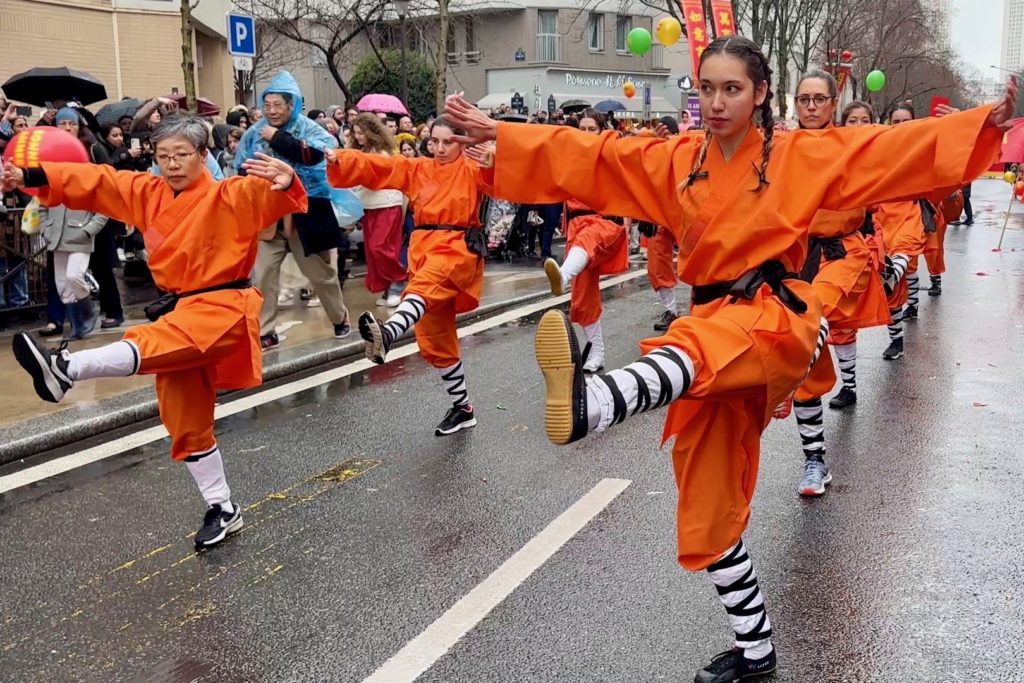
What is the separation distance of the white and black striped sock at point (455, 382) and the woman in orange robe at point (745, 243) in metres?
3.25

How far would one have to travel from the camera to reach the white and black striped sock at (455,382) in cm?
679

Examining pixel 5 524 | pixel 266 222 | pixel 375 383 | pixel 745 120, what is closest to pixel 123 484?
pixel 5 524

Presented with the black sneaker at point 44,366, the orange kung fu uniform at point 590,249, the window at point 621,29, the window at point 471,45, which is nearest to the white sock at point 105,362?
the black sneaker at point 44,366

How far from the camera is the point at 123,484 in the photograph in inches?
227

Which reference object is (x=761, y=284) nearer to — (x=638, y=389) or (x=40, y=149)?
(x=638, y=389)

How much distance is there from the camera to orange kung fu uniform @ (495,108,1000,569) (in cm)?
331

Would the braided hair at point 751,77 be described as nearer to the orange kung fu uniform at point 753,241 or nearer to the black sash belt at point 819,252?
the orange kung fu uniform at point 753,241

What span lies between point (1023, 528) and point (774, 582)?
137 centimetres

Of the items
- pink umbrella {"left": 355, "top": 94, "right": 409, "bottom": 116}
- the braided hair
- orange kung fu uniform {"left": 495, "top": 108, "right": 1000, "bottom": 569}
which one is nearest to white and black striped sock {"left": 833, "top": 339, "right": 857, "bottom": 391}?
orange kung fu uniform {"left": 495, "top": 108, "right": 1000, "bottom": 569}

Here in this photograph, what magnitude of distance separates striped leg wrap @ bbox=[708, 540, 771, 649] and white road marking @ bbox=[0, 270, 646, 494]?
3982 millimetres

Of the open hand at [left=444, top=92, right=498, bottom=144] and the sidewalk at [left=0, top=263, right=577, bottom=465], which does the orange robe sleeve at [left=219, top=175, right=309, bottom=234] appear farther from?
the sidewalk at [left=0, top=263, right=577, bottom=465]

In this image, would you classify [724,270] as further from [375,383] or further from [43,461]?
[375,383]

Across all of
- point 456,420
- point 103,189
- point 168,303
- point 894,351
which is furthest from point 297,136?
point 894,351

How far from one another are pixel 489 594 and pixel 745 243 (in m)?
1.74
